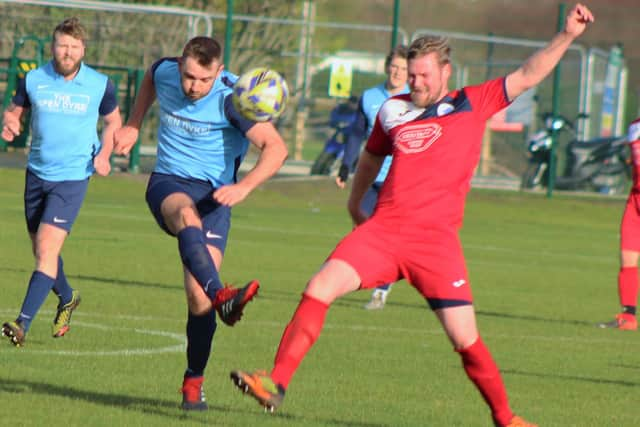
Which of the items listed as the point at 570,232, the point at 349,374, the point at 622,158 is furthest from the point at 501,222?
the point at 349,374

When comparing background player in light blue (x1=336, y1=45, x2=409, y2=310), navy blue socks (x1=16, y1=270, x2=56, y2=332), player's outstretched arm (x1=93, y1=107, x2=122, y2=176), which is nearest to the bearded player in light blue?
player's outstretched arm (x1=93, y1=107, x2=122, y2=176)

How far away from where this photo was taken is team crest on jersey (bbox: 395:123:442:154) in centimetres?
723

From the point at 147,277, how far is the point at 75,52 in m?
5.31

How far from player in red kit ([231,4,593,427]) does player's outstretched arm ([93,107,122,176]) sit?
2.78 m

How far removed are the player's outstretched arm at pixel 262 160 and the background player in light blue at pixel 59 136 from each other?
2198 mm

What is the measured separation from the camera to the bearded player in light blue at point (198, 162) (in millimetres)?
7762

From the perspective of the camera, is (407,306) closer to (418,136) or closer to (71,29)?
(71,29)

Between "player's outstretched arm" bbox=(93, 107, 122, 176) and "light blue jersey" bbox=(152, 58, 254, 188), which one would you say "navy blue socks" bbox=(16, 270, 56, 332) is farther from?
"light blue jersey" bbox=(152, 58, 254, 188)

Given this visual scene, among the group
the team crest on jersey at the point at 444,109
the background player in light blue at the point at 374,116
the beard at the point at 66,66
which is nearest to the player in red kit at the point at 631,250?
the background player in light blue at the point at 374,116

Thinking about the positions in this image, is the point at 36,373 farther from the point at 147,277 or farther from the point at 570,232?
the point at 570,232

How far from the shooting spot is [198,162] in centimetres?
811

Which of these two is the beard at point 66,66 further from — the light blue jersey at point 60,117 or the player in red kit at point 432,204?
the player in red kit at point 432,204

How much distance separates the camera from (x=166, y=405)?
805 centimetres

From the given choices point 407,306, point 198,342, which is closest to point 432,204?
point 198,342
